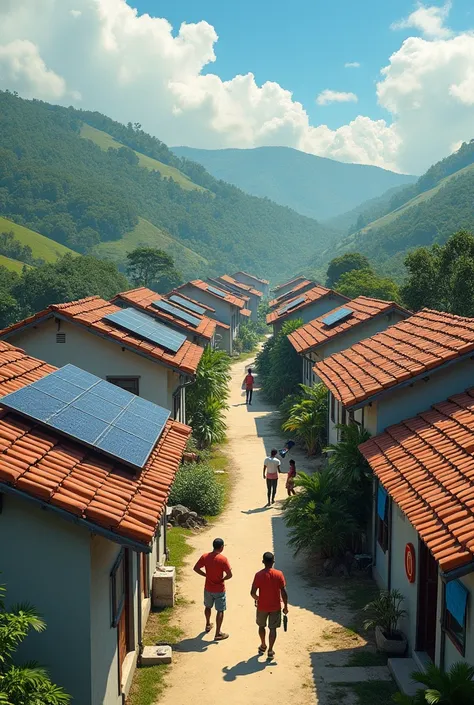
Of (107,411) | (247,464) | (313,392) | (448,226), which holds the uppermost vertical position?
(448,226)

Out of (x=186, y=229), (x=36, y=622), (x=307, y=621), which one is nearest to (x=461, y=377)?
(x=307, y=621)

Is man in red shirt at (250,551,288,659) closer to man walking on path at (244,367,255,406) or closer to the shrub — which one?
the shrub

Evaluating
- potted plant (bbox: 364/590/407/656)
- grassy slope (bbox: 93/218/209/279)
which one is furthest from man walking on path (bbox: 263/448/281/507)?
grassy slope (bbox: 93/218/209/279)

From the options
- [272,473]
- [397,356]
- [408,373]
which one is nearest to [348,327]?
[272,473]

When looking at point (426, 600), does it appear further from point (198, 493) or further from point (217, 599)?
point (198, 493)

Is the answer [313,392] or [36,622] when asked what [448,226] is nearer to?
[313,392]
